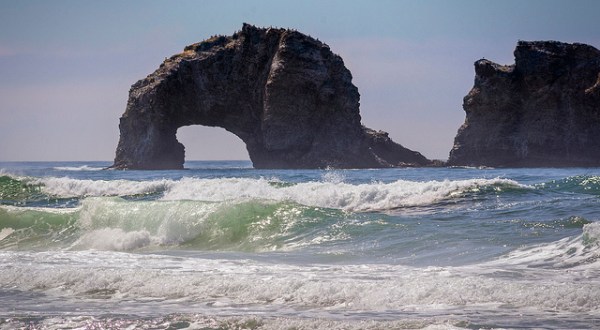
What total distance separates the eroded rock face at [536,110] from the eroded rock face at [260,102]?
37.8 ft

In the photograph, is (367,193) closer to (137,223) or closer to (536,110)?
(137,223)

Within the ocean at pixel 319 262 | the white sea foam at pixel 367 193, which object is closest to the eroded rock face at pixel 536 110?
the white sea foam at pixel 367 193

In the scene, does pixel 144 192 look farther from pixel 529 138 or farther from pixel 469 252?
pixel 529 138

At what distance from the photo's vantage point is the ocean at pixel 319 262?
280 inches

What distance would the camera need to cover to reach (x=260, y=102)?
80375 mm

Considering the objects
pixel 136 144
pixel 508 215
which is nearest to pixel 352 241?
pixel 508 215

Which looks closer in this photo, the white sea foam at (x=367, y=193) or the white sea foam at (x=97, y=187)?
the white sea foam at (x=367, y=193)

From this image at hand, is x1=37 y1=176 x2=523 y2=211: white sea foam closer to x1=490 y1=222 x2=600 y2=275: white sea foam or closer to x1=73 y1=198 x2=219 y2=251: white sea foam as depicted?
x1=73 y1=198 x2=219 y2=251: white sea foam

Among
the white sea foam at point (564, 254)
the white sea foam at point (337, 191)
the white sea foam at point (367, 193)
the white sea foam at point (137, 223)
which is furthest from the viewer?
the white sea foam at point (337, 191)

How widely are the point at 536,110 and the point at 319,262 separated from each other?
7286cm

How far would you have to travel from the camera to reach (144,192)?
30062mm

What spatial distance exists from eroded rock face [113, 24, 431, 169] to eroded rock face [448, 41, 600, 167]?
11.5m

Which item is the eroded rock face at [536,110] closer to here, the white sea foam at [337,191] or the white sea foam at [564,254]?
the white sea foam at [337,191]

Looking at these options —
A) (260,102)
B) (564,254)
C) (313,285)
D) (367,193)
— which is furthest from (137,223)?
(260,102)
